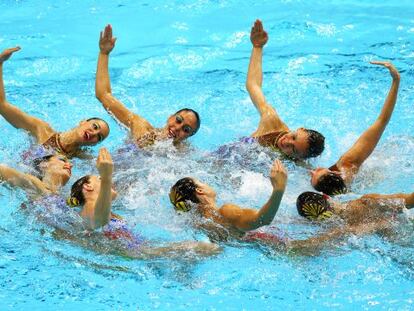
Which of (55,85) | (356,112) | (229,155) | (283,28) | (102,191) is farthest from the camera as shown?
(283,28)

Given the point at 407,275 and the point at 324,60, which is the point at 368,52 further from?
the point at 407,275

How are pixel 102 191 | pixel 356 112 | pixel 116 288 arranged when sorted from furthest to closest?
pixel 356 112 → pixel 116 288 → pixel 102 191

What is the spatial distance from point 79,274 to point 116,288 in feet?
0.89

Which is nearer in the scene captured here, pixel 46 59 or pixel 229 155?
pixel 229 155

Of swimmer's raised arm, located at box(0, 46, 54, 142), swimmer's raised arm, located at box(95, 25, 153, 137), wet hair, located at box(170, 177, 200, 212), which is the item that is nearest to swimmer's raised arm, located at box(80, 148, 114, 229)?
wet hair, located at box(170, 177, 200, 212)

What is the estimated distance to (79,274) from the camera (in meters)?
4.91

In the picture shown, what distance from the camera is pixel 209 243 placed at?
16.1 feet

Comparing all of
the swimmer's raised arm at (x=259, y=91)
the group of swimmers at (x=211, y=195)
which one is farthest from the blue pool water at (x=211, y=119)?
the swimmer's raised arm at (x=259, y=91)

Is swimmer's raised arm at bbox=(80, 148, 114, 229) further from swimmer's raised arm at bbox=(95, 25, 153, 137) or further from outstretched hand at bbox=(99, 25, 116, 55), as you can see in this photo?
outstretched hand at bbox=(99, 25, 116, 55)

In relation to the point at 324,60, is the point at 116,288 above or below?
below

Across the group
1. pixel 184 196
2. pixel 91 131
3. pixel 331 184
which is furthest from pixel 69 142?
pixel 331 184

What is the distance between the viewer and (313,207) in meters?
4.79

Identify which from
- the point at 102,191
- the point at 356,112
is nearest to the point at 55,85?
the point at 356,112

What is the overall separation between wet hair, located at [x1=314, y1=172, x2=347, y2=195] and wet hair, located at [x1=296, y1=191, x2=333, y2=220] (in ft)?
0.98
